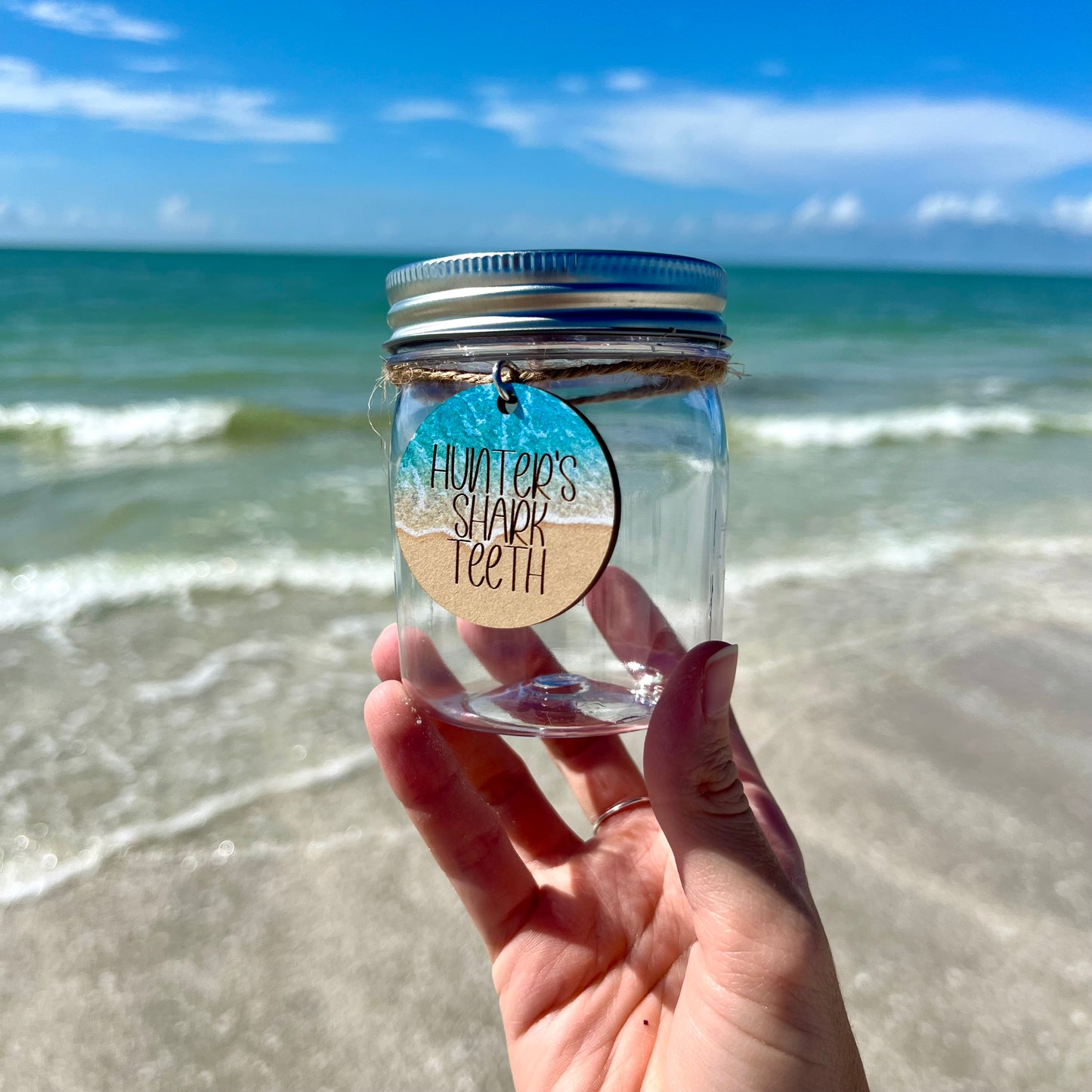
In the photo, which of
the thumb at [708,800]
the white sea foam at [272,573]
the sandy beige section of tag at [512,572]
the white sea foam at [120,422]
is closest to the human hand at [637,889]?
the thumb at [708,800]

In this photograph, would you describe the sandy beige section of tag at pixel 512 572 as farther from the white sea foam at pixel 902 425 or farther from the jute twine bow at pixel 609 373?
the white sea foam at pixel 902 425

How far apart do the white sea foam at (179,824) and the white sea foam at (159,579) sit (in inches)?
49.4

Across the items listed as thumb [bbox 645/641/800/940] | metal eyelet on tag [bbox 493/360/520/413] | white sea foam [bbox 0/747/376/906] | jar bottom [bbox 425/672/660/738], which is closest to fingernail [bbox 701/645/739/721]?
thumb [bbox 645/641/800/940]

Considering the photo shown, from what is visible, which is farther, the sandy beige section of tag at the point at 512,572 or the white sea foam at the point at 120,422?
the white sea foam at the point at 120,422

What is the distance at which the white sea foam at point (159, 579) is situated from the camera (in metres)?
3.47

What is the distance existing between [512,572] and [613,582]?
25 cm

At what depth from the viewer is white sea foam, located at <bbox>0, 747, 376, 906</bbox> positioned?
6.56 ft

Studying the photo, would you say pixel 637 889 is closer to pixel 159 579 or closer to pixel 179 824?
pixel 179 824

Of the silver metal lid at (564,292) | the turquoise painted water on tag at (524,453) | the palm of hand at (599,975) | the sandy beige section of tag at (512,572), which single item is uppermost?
the silver metal lid at (564,292)

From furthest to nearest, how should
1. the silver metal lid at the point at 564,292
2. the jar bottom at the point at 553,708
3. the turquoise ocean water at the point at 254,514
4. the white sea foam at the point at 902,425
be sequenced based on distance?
the white sea foam at the point at 902,425 → the turquoise ocean water at the point at 254,514 → the jar bottom at the point at 553,708 → the silver metal lid at the point at 564,292

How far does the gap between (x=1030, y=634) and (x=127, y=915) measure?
2.83m

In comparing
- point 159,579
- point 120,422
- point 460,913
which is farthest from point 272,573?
point 120,422

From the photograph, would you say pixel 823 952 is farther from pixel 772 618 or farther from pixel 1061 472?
pixel 1061 472

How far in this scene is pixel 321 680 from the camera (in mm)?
2863
